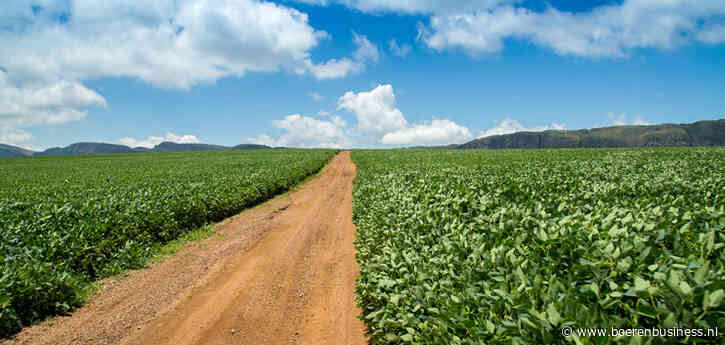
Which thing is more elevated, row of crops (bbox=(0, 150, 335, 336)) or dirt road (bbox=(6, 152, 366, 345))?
row of crops (bbox=(0, 150, 335, 336))

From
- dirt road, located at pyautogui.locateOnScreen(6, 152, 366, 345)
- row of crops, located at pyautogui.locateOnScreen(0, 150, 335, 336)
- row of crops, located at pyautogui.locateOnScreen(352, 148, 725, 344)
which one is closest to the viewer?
row of crops, located at pyautogui.locateOnScreen(352, 148, 725, 344)

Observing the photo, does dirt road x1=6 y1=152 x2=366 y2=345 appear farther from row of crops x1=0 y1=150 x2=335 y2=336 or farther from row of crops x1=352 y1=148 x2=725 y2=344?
row of crops x1=352 y1=148 x2=725 y2=344

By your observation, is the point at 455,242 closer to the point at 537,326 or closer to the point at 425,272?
the point at 425,272

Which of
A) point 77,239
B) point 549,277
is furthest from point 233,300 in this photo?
point 549,277

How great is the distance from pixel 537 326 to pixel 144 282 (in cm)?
885

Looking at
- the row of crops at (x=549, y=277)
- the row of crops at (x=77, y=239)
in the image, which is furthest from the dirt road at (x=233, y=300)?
the row of crops at (x=549, y=277)

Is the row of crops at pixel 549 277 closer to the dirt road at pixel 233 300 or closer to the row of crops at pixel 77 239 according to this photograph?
Result: the dirt road at pixel 233 300

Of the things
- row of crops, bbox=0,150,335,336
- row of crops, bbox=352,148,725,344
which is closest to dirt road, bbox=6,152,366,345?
row of crops, bbox=0,150,335,336

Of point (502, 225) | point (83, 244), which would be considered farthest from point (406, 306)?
point (83, 244)

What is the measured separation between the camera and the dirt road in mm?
5488

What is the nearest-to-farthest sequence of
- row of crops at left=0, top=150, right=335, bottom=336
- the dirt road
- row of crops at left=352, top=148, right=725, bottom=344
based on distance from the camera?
1. row of crops at left=352, top=148, right=725, bottom=344
2. the dirt road
3. row of crops at left=0, top=150, right=335, bottom=336

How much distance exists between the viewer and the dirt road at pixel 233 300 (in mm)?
5488

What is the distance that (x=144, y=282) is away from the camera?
25.1 feet

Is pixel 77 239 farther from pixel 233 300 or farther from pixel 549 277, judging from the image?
pixel 549 277
